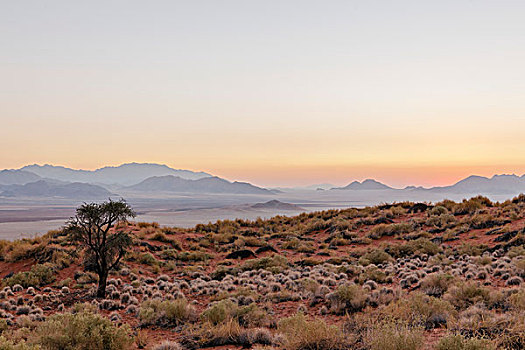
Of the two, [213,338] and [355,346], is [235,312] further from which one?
[355,346]

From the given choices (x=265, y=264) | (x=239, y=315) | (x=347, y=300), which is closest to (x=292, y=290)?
(x=347, y=300)

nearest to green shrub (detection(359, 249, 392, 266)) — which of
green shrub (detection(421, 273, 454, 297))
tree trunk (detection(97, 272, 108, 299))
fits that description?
green shrub (detection(421, 273, 454, 297))

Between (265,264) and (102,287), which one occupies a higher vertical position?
(102,287)

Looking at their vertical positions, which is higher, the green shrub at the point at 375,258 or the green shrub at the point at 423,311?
the green shrub at the point at 423,311

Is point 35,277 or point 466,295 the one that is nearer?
point 466,295

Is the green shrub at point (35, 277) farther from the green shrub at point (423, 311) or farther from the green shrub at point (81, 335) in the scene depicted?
the green shrub at point (423, 311)

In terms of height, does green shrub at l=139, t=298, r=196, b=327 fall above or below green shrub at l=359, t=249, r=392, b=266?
above

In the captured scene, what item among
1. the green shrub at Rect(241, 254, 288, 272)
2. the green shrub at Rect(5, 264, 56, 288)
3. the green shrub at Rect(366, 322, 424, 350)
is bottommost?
the green shrub at Rect(241, 254, 288, 272)

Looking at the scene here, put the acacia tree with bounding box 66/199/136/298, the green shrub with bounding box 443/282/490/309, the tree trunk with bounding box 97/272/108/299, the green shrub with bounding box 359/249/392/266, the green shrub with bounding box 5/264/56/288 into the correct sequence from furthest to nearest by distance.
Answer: the green shrub with bounding box 359/249/392/266 < the green shrub with bounding box 5/264/56/288 < the acacia tree with bounding box 66/199/136/298 < the tree trunk with bounding box 97/272/108/299 < the green shrub with bounding box 443/282/490/309

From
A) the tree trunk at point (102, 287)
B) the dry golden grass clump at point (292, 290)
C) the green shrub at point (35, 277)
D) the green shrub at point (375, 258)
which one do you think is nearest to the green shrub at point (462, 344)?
the dry golden grass clump at point (292, 290)

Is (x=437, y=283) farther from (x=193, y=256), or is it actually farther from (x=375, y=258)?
(x=193, y=256)

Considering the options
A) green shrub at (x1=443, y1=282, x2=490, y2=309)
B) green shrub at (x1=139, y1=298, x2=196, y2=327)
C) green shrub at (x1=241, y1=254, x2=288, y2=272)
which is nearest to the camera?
green shrub at (x1=443, y1=282, x2=490, y2=309)

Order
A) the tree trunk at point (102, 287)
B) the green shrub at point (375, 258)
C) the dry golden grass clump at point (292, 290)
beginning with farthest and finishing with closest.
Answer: the green shrub at point (375, 258) < the tree trunk at point (102, 287) < the dry golden grass clump at point (292, 290)

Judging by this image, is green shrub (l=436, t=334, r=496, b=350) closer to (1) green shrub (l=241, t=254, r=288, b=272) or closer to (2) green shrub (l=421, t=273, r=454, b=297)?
(2) green shrub (l=421, t=273, r=454, b=297)
